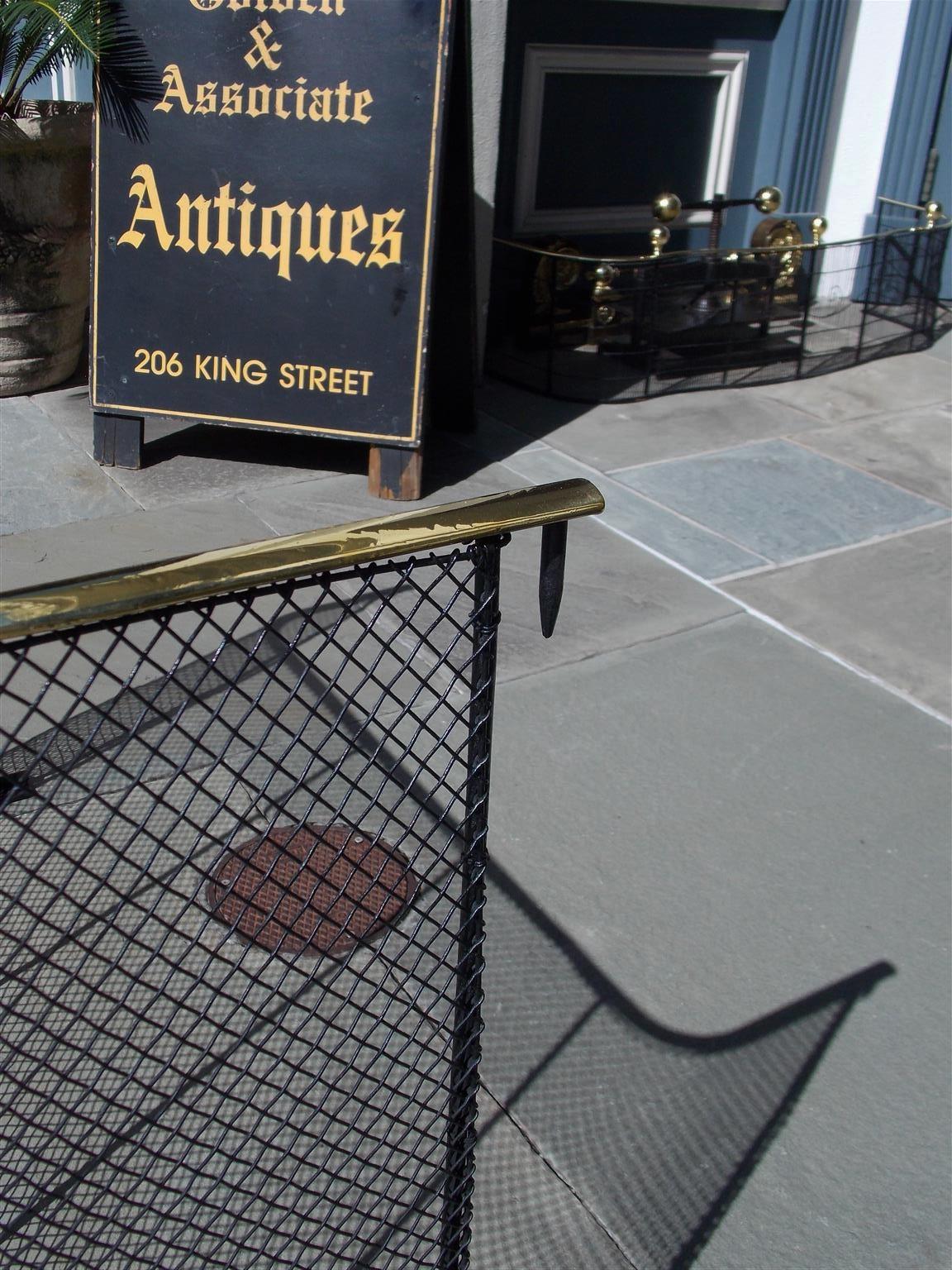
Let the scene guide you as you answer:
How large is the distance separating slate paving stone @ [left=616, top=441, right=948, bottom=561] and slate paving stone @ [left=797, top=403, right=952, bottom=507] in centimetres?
15

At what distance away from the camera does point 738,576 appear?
222 inches

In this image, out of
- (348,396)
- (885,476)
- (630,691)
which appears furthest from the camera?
(885,476)

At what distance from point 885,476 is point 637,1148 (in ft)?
15.9

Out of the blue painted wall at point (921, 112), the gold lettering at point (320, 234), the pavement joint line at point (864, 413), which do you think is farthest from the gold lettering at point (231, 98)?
the blue painted wall at point (921, 112)

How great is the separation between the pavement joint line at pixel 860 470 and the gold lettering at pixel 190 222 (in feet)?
11.6

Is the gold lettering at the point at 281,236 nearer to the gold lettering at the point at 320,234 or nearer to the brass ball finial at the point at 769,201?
the gold lettering at the point at 320,234

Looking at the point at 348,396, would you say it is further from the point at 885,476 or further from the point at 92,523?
the point at 885,476

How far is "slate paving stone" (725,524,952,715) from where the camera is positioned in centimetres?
498

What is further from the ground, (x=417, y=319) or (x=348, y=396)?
(x=417, y=319)

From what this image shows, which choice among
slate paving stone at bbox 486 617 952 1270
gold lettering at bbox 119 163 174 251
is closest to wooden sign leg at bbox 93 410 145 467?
gold lettering at bbox 119 163 174 251

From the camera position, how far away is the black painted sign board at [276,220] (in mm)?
5523

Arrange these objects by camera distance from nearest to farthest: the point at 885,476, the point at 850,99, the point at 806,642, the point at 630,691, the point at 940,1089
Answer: the point at 940,1089 → the point at 630,691 → the point at 806,642 → the point at 885,476 → the point at 850,99

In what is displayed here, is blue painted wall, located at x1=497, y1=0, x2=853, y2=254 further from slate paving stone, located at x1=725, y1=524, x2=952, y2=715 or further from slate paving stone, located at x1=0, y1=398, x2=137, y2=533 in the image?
slate paving stone, located at x1=725, y1=524, x2=952, y2=715

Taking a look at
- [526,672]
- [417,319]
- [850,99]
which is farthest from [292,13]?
[850,99]
